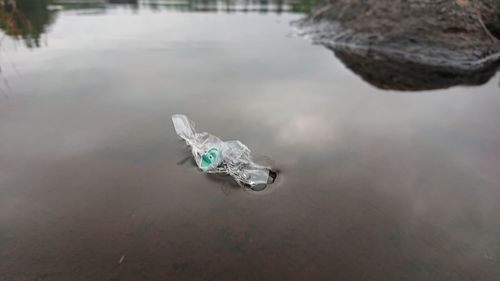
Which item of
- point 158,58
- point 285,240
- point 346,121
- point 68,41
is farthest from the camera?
point 68,41

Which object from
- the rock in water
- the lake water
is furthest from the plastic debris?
the rock in water

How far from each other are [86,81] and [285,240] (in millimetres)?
5735

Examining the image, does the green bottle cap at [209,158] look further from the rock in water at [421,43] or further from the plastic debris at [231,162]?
the rock in water at [421,43]

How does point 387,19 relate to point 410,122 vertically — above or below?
above

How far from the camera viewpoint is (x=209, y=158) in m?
3.89

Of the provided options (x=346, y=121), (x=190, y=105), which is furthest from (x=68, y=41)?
(x=346, y=121)

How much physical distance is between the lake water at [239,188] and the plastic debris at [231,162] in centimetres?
17

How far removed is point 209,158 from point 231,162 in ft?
0.94

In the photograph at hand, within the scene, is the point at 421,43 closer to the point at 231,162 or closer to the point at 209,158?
the point at 231,162

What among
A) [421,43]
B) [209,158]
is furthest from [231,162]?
[421,43]

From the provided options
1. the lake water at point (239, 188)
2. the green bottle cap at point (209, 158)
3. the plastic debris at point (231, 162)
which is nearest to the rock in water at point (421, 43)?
the lake water at point (239, 188)

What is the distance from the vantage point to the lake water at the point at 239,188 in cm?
272

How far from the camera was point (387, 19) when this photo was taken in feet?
35.1

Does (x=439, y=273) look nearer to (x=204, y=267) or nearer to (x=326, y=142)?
(x=204, y=267)
